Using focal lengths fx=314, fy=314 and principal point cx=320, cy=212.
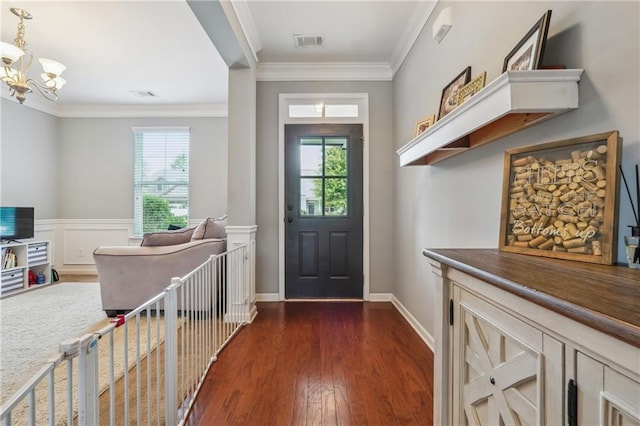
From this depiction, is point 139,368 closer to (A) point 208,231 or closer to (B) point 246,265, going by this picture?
(B) point 246,265

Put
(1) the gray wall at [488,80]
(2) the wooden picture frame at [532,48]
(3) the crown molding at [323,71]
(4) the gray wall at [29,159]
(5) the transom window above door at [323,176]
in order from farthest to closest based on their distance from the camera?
(4) the gray wall at [29,159], (5) the transom window above door at [323,176], (3) the crown molding at [323,71], (2) the wooden picture frame at [532,48], (1) the gray wall at [488,80]

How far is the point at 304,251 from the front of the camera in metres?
3.55

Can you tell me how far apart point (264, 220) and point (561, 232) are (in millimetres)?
2916

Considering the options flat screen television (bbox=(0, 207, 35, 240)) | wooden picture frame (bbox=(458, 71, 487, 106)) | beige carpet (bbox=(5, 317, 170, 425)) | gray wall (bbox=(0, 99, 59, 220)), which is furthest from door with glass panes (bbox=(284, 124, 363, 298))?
gray wall (bbox=(0, 99, 59, 220))

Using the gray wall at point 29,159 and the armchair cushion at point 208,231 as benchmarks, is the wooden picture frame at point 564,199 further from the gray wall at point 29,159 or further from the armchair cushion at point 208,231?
the gray wall at point 29,159

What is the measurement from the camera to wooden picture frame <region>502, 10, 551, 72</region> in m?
1.07

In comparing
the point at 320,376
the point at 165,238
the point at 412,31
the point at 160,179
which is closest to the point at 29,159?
the point at 160,179

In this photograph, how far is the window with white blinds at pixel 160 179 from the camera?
200 inches

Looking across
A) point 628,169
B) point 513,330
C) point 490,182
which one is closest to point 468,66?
point 490,182

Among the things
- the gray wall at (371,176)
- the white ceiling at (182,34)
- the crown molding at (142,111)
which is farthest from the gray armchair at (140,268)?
the crown molding at (142,111)

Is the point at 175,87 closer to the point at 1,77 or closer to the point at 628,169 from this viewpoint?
the point at 1,77

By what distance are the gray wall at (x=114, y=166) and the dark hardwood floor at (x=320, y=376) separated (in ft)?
9.46

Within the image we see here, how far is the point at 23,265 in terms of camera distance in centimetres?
402

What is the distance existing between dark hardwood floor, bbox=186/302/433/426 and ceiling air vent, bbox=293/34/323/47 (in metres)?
2.64
